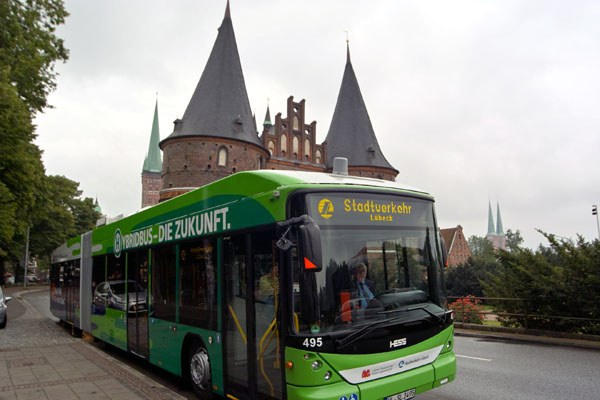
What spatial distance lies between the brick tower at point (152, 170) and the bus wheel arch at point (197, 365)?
388 ft

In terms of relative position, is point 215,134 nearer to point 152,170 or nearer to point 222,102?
point 222,102

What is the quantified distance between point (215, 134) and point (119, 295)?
135 feet

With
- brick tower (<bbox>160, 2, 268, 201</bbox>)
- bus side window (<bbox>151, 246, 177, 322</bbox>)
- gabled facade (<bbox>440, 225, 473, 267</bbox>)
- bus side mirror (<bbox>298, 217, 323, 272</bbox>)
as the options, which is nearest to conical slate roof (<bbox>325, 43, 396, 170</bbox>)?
brick tower (<bbox>160, 2, 268, 201</bbox>)

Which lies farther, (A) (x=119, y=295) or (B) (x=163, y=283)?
(A) (x=119, y=295)

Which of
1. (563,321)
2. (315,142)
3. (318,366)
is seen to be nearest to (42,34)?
(318,366)

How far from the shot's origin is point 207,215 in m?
5.77

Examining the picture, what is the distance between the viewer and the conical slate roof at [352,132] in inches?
2381

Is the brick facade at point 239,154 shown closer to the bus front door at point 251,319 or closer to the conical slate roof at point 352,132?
the conical slate roof at point 352,132

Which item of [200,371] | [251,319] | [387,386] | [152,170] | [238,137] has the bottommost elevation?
[200,371]

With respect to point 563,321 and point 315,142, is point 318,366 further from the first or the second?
point 315,142

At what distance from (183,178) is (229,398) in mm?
44698

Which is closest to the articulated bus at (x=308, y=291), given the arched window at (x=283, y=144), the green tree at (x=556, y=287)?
the green tree at (x=556, y=287)

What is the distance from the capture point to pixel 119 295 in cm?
862

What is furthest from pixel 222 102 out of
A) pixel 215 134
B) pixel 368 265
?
pixel 368 265
